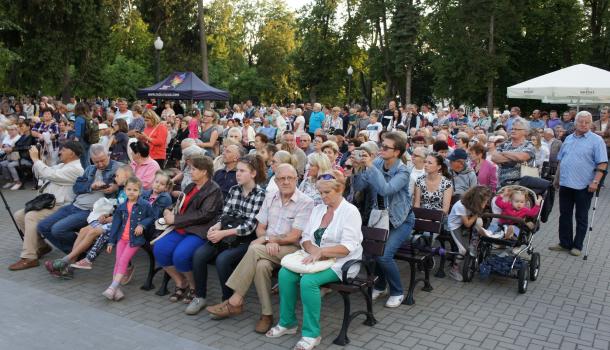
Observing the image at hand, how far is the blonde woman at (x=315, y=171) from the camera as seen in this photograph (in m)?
5.84

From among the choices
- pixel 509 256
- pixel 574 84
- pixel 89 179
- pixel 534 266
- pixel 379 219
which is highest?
pixel 574 84

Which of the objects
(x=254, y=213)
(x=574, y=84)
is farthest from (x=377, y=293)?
(x=574, y=84)

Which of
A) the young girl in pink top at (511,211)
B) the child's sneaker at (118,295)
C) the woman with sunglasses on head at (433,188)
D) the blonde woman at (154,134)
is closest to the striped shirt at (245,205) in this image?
the child's sneaker at (118,295)

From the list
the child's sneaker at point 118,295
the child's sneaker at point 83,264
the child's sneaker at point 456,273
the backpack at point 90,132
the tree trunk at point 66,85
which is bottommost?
the child's sneaker at point 456,273

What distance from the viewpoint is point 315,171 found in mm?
6035

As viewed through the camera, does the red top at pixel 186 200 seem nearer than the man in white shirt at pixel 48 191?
Yes

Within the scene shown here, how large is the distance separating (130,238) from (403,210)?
2951 mm

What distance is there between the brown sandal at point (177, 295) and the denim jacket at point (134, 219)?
26.3 inches

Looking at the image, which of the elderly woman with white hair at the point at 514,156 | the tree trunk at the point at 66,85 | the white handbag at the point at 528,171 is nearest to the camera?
the white handbag at the point at 528,171

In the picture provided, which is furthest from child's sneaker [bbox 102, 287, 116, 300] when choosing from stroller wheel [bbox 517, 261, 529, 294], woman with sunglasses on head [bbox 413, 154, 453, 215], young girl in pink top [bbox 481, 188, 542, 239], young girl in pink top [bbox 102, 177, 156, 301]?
stroller wheel [bbox 517, 261, 529, 294]

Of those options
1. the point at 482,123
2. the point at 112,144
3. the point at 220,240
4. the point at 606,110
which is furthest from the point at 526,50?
the point at 220,240

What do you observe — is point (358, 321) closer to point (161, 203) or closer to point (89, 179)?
point (161, 203)

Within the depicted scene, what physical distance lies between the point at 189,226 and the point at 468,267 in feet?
10.7

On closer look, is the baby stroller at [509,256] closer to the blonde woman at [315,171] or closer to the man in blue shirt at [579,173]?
the man in blue shirt at [579,173]
